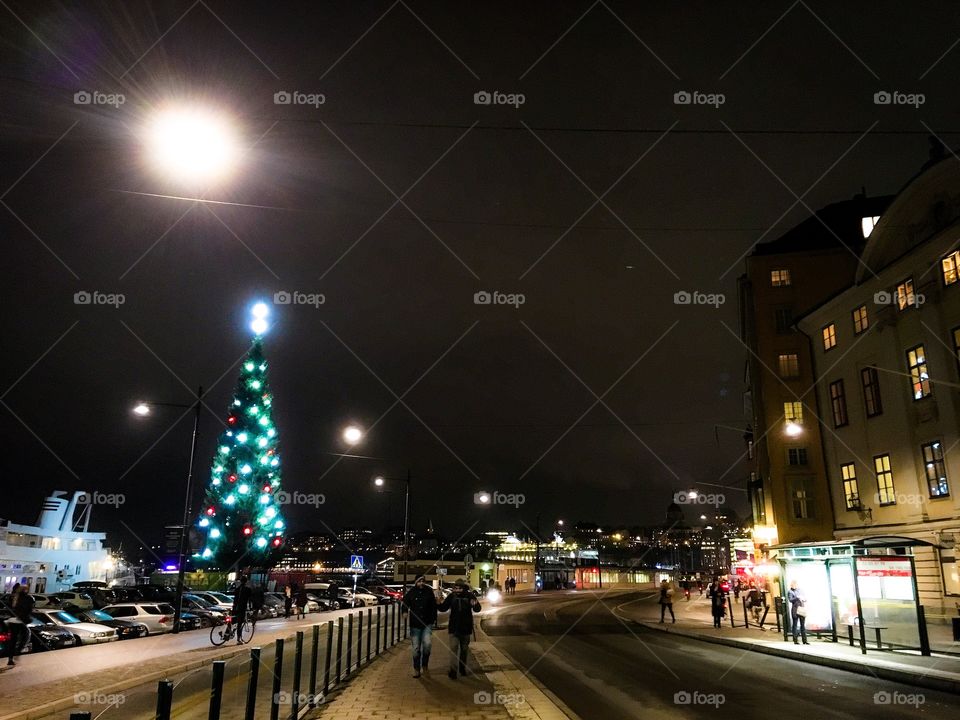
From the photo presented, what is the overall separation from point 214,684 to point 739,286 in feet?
147

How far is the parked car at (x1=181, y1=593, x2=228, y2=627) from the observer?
94.4ft

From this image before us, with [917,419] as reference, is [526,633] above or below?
below

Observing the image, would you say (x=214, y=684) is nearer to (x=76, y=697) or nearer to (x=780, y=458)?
(x=76, y=697)

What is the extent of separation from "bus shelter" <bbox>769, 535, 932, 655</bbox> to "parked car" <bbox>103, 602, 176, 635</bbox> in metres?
21.9

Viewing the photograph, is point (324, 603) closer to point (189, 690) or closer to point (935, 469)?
point (935, 469)

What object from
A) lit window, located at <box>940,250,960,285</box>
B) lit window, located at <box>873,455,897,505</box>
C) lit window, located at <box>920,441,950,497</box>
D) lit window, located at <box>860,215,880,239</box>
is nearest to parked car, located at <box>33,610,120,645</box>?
lit window, located at <box>920,441,950,497</box>

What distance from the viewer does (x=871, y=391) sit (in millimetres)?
29062

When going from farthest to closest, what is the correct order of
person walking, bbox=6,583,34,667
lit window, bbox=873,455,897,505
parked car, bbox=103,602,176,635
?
lit window, bbox=873,455,897,505 → parked car, bbox=103,602,176,635 → person walking, bbox=6,583,34,667

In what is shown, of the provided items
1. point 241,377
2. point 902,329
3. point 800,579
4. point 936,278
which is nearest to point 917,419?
point 902,329

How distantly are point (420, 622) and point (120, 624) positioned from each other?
17271 mm

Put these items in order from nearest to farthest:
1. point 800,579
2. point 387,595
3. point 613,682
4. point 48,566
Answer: point 613,682, point 800,579, point 387,595, point 48,566

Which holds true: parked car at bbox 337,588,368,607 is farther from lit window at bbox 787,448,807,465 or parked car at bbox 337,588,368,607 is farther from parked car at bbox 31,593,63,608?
lit window at bbox 787,448,807,465

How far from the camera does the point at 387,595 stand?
1941 inches

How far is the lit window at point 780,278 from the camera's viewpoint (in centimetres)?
3894
